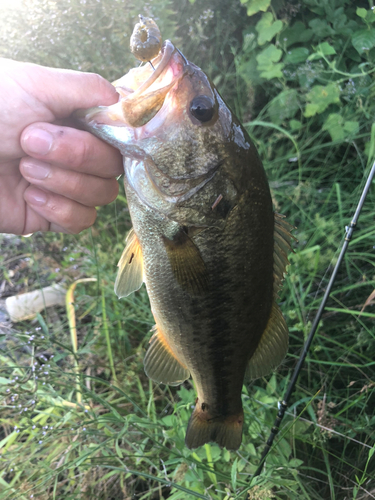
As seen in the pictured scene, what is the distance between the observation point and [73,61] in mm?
3092

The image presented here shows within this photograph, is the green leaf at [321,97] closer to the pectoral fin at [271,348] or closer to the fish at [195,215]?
the fish at [195,215]

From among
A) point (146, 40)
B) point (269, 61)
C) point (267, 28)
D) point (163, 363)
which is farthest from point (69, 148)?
point (267, 28)

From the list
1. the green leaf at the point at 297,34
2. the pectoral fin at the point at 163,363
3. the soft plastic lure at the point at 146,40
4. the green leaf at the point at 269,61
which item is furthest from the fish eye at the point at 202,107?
the green leaf at the point at 297,34

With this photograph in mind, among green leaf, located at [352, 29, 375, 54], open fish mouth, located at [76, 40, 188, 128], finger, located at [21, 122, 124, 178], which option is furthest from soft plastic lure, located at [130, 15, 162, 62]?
green leaf, located at [352, 29, 375, 54]

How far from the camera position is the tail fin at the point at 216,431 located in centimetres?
171

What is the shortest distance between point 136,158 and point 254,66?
107 inches

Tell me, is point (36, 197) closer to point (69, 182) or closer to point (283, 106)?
point (69, 182)

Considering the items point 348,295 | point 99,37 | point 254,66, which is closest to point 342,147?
point 254,66

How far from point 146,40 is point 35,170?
77 cm

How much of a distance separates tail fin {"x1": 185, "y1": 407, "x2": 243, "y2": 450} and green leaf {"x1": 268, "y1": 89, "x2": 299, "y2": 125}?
106 inches

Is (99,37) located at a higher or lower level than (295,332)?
higher

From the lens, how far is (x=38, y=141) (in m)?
1.41

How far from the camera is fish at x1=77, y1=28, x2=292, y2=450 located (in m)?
1.34

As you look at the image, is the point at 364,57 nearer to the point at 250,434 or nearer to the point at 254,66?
the point at 254,66
